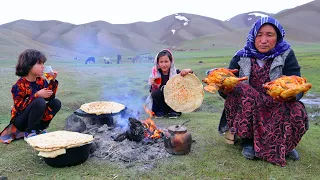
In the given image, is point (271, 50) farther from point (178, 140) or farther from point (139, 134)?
point (139, 134)

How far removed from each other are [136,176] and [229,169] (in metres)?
0.99

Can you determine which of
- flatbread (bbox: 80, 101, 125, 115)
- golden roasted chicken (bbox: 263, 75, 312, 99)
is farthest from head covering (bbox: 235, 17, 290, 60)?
flatbread (bbox: 80, 101, 125, 115)

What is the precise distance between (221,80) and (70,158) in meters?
1.86

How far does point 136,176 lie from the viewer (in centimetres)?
278

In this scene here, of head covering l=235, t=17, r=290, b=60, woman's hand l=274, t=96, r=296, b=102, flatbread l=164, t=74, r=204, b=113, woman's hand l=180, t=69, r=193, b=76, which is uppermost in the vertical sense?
head covering l=235, t=17, r=290, b=60

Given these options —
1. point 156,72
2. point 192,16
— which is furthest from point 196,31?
point 156,72

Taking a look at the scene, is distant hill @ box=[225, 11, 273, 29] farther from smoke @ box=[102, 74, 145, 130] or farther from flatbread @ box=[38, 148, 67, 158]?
flatbread @ box=[38, 148, 67, 158]

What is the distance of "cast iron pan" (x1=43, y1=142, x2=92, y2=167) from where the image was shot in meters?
2.89

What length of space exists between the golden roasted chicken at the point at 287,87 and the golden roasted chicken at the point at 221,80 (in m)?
0.38

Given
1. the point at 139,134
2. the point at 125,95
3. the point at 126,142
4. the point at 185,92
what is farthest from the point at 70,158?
the point at 125,95

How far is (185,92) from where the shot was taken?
4.44 m

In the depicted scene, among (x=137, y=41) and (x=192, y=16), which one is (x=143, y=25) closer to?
(x=192, y=16)

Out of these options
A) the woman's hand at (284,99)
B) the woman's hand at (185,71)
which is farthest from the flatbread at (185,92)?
the woman's hand at (284,99)

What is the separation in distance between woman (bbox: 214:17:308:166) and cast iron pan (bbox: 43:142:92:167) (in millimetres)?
1777
